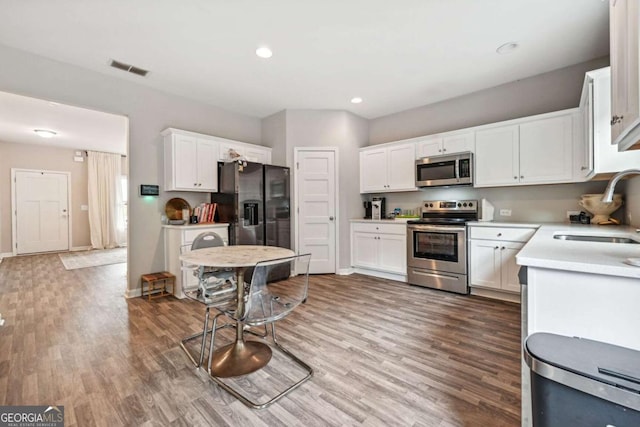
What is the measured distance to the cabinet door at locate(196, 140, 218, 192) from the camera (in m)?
3.95

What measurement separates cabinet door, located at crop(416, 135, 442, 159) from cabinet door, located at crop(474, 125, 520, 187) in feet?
1.62

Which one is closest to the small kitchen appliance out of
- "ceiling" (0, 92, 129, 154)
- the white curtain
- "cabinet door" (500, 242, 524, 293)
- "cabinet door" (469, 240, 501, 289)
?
"cabinet door" (469, 240, 501, 289)

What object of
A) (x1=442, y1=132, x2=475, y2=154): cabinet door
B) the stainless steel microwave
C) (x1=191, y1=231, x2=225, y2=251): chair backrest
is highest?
(x1=442, y1=132, x2=475, y2=154): cabinet door

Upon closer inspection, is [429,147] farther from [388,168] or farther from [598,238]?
[598,238]

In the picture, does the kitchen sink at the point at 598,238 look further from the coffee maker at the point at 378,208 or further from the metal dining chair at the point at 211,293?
the coffee maker at the point at 378,208

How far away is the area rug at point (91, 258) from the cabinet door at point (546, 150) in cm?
726

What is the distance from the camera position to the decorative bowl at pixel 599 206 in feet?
9.07

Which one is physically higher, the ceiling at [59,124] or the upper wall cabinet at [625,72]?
the ceiling at [59,124]

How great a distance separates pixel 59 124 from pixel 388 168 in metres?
6.13

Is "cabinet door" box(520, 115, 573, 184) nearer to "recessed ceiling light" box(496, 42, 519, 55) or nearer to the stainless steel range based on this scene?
the stainless steel range

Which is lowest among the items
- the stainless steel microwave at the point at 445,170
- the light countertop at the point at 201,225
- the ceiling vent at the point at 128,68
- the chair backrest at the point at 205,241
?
the chair backrest at the point at 205,241

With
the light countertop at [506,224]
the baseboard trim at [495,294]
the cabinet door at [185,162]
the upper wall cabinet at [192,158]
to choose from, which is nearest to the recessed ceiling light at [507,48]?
the light countertop at [506,224]

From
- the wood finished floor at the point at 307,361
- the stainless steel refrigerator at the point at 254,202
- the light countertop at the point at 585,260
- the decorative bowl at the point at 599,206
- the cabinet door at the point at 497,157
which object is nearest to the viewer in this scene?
the light countertop at the point at 585,260

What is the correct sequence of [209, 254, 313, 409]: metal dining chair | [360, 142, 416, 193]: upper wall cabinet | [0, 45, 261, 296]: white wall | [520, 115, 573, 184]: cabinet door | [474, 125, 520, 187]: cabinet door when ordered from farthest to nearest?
[360, 142, 416, 193]: upper wall cabinet
[474, 125, 520, 187]: cabinet door
[520, 115, 573, 184]: cabinet door
[0, 45, 261, 296]: white wall
[209, 254, 313, 409]: metal dining chair
